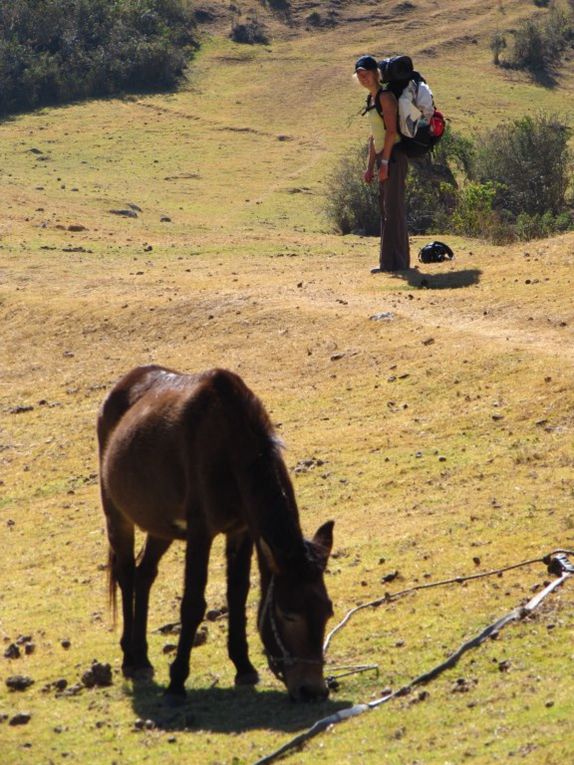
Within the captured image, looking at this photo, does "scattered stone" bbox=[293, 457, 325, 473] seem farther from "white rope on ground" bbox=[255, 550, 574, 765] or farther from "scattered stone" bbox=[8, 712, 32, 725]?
"scattered stone" bbox=[8, 712, 32, 725]

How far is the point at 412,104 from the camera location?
17.9m

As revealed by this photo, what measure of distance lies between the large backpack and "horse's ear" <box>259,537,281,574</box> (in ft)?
37.9

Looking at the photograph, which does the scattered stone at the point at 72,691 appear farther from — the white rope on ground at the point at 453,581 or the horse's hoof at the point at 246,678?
the white rope on ground at the point at 453,581

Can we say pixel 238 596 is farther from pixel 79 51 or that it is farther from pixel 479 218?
pixel 79 51

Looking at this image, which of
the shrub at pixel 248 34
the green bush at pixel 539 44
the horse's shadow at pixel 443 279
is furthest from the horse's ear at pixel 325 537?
the shrub at pixel 248 34

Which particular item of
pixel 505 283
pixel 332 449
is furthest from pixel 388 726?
pixel 505 283

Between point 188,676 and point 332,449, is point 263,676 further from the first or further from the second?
point 332,449

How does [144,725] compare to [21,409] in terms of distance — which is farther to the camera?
[21,409]

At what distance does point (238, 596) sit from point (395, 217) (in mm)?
11584

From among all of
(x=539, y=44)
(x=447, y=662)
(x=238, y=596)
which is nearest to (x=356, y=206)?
(x=238, y=596)

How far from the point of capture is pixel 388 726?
23.0 ft

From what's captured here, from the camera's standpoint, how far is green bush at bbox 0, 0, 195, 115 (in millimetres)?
45719

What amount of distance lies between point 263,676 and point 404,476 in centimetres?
404

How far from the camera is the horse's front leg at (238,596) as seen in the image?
315 inches
